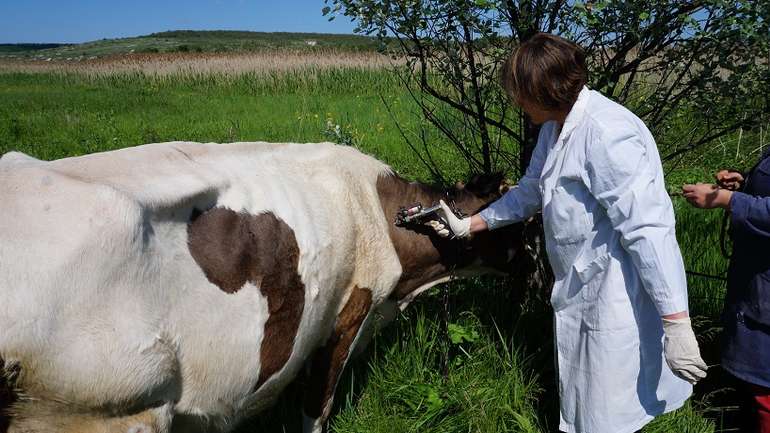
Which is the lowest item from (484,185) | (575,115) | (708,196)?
(484,185)

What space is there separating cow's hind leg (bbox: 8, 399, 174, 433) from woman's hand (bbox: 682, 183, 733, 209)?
222 cm

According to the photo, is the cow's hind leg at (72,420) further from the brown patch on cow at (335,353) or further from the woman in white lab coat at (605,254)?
the woman in white lab coat at (605,254)

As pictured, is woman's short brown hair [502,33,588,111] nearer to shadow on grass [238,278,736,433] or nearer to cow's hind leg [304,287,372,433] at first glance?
cow's hind leg [304,287,372,433]

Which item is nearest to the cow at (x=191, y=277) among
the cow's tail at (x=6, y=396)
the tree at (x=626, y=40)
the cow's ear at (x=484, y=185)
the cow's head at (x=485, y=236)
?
the cow's tail at (x=6, y=396)

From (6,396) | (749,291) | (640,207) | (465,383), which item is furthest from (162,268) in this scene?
(749,291)

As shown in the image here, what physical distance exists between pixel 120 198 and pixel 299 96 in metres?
13.2

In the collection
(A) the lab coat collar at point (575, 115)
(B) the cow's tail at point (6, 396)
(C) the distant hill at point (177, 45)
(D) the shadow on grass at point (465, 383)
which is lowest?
(D) the shadow on grass at point (465, 383)

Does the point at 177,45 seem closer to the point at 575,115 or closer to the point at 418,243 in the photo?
the point at 418,243

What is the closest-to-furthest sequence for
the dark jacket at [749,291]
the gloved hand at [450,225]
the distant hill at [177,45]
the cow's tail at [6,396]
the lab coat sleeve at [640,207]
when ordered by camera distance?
1. the cow's tail at [6,396]
2. the lab coat sleeve at [640,207]
3. the dark jacket at [749,291]
4. the gloved hand at [450,225]
5. the distant hill at [177,45]

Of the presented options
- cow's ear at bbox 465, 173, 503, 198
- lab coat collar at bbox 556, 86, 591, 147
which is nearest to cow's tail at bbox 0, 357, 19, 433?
lab coat collar at bbox 556, 86, 591, 147

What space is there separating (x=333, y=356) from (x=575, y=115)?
1559mm

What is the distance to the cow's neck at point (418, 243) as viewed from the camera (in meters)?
3.07

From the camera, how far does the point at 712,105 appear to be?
3.47 meters

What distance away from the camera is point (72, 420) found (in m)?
1.85
